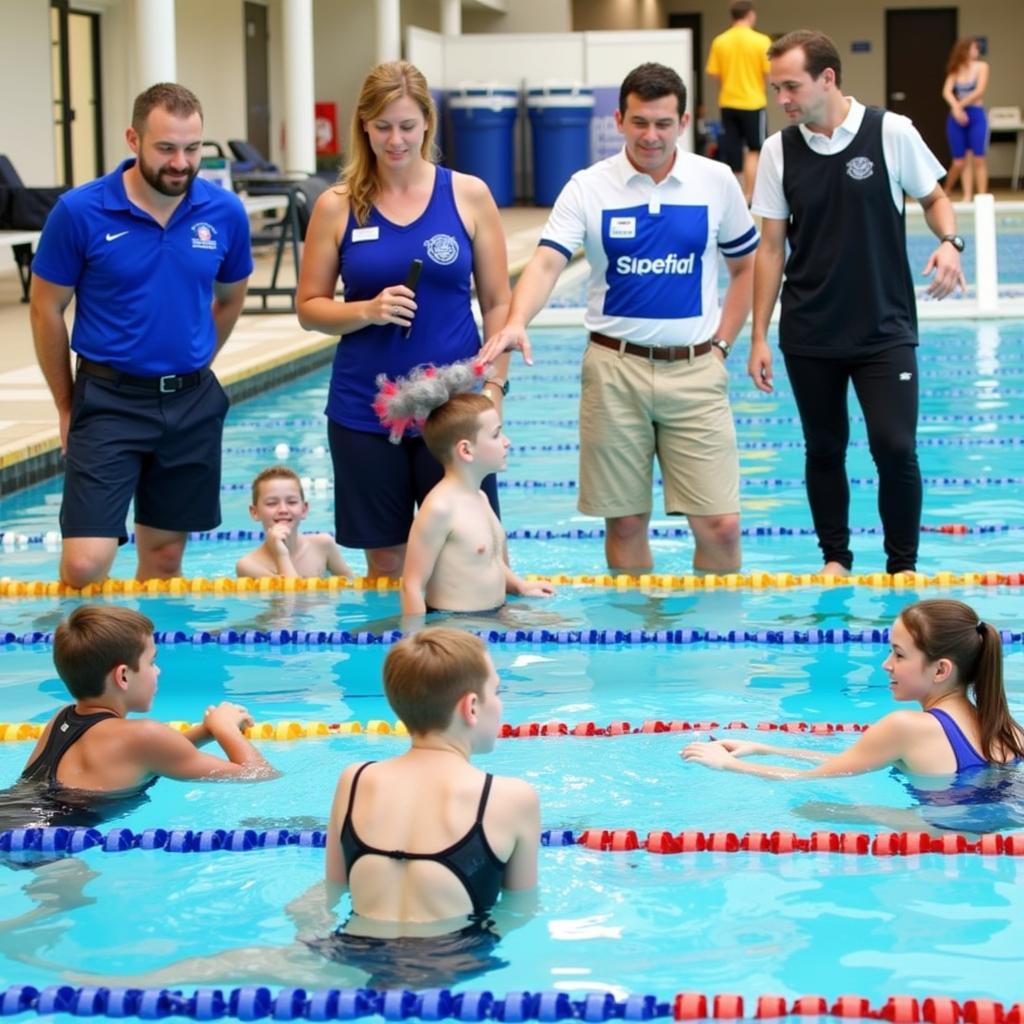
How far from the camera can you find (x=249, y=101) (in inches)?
1128

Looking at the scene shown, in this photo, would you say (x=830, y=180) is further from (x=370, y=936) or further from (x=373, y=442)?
(x=370, y=936)

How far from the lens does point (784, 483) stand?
991cm

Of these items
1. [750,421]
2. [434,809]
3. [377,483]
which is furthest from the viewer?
[750,421]

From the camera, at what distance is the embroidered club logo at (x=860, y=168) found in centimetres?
Answer: 647

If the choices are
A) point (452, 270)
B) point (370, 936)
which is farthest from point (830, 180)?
point (370, 936)

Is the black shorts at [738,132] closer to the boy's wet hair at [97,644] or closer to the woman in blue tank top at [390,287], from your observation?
the woman in blue tank top at [390,287]

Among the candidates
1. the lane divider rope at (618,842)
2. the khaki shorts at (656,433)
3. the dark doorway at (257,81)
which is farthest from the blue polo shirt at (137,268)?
the dark doorway at (257,81)

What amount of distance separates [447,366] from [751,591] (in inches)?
67.8

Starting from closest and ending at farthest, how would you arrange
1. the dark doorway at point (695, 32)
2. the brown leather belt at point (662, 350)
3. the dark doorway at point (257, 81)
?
the brown leather belt at point (662, 350), the dark doorway at point (257, 81), the dark doorway at point (695, 32)

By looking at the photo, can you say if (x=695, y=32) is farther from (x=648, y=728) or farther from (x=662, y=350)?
(x=648, y=728)

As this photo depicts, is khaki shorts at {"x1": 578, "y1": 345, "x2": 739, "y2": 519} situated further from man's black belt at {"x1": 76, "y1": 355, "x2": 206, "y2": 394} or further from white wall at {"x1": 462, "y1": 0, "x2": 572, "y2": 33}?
white wall at {"x1": 462, "y1": 0, "x2": 572, "y2": 33}

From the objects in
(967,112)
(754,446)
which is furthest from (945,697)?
(967,112)

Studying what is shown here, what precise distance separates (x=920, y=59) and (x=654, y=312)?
32910mm

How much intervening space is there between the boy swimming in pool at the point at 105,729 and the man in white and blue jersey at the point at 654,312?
2.23 metres
